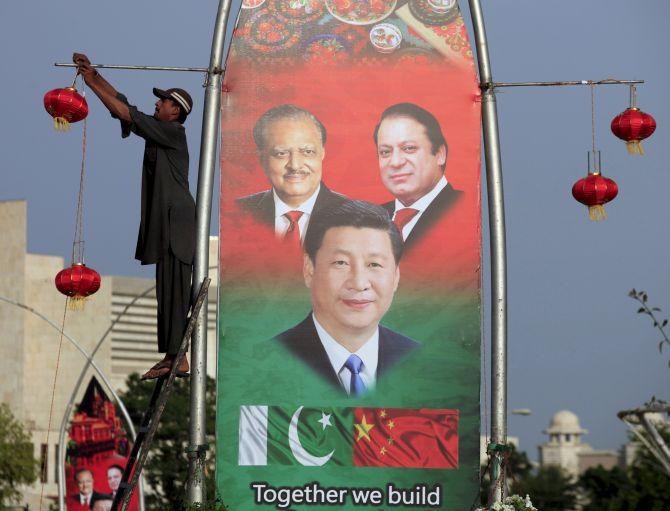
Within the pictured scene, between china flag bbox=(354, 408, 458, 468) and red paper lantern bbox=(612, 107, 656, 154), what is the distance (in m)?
2.77

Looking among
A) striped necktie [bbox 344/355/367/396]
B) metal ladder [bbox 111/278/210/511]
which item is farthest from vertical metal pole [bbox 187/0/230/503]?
striped necktie [bbox 344/355/367/396]

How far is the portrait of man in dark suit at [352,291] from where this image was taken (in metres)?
13.8

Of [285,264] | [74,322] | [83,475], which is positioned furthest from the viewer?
[74,322]

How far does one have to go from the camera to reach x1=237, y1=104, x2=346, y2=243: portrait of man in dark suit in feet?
45.4

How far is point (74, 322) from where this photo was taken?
85250mm

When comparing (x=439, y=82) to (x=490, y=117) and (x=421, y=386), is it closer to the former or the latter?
(x=490, y=117)

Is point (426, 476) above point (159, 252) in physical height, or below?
below

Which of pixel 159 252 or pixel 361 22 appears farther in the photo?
pixel 361 22

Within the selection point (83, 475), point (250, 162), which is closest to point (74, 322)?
point (83, 475)

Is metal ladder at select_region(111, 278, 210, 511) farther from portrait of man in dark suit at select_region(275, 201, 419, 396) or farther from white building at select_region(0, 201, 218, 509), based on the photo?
white building at select_region(0, 201, 218, 509)

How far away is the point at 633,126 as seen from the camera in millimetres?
14047

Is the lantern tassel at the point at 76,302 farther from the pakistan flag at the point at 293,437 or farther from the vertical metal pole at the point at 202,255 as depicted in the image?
the pakistan flag at the point at 293,437

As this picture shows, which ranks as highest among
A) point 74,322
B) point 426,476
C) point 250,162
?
point 74,322

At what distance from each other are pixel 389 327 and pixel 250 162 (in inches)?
71.0
